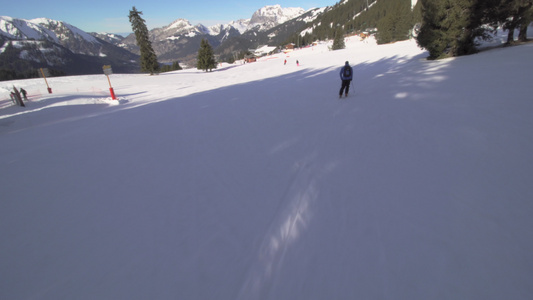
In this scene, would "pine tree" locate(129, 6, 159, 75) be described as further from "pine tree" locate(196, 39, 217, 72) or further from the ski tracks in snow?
the ski tracks in snow

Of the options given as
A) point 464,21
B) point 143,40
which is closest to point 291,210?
point 464,21

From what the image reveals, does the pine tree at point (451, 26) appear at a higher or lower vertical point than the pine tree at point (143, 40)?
lower

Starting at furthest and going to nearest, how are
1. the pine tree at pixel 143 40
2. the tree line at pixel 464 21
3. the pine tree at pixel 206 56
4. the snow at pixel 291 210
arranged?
the pine tree at pixel 206 56 → the pine tree at pixel 143 40 → the tree line at pixel 464 21 → the snow at pixel 291 210

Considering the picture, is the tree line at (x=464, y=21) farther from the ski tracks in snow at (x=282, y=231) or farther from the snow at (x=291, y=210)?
the ski tracks in snow at (x=282, y=231)

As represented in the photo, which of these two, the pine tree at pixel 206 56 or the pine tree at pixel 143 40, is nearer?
the pine tree at pixel 143 40

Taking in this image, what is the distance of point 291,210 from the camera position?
3623 mm

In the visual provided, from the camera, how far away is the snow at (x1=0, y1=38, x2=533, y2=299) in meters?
2.52

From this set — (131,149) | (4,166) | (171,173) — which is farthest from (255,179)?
(4,166)

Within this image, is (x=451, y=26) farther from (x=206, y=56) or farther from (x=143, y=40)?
(x=143, y=40)

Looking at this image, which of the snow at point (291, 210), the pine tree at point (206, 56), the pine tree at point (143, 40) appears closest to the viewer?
the snow at point (291, 210)

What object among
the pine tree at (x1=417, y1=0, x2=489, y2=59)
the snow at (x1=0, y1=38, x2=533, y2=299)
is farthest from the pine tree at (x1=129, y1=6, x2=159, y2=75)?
the pine tree at (x1=417, y1=0, x2=489, y2=59)

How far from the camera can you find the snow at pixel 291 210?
8.27 feet

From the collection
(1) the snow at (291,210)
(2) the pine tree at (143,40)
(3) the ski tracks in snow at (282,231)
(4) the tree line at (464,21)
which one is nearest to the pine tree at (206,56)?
(2) the pine tree at (143,40)

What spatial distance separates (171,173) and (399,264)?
15.4 feet
